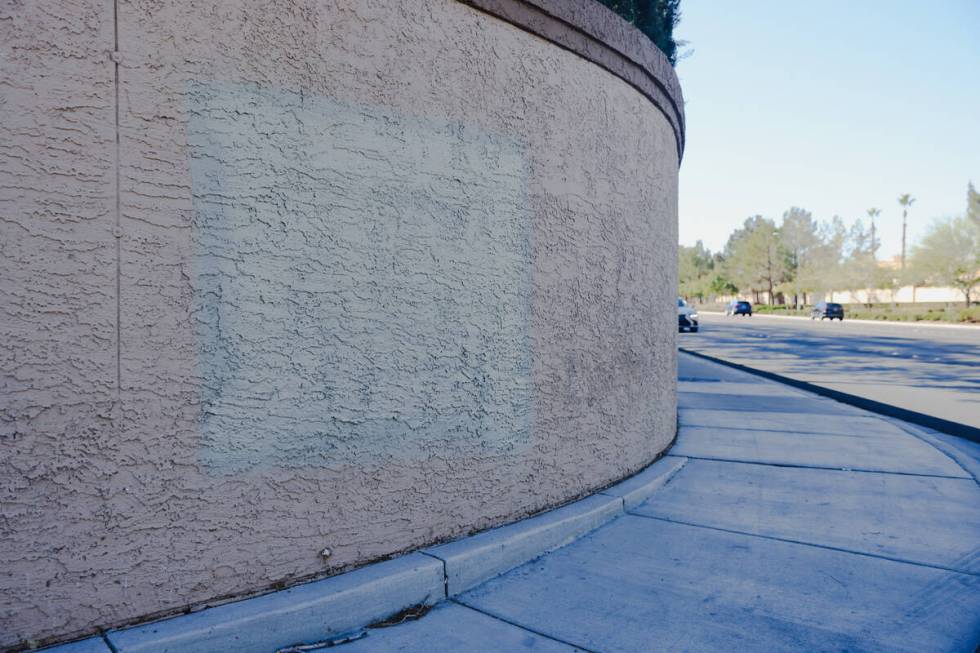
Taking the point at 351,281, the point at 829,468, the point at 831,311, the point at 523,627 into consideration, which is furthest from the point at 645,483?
the point at 831,311

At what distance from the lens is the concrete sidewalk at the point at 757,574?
108 inches

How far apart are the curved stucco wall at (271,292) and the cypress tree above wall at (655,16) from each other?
3126 millimetres

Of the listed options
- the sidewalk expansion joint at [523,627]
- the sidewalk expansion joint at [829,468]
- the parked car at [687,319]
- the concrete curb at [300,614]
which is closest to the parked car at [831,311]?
the parked car at [687,319]

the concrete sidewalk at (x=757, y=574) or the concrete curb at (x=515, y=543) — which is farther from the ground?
the concrete curb at (x=515, y=543)

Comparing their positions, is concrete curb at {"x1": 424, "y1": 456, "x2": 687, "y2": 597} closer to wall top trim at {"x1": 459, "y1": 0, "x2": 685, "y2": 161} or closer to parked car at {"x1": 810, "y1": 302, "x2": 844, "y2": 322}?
wall top trim at {"x1": 459, "y1": 0, "x2": 685, "y2": 161}

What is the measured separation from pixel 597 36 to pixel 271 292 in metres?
2.76

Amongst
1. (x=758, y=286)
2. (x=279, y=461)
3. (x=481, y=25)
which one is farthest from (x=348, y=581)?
(x=758, y=286)

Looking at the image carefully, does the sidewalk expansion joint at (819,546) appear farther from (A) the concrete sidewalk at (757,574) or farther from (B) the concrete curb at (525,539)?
(B) the concrete curb at (525,539)

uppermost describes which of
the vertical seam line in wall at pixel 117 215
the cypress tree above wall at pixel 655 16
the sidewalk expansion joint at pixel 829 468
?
the cypress tree above wall at pixel 655 16

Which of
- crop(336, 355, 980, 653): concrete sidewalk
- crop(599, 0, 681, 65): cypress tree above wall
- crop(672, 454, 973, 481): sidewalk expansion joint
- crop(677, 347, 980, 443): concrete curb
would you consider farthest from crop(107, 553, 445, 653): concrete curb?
crop(677, 347, 980, 443): concrete curb

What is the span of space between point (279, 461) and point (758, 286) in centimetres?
10085

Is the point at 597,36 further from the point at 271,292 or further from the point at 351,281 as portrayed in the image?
the point at 271,292

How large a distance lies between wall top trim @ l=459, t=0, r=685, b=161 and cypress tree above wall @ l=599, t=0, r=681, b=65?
179 centimetres

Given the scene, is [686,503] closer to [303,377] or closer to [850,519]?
[850,519]
